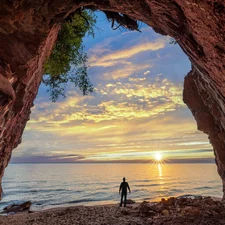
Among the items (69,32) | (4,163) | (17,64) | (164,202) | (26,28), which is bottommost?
(164,202)

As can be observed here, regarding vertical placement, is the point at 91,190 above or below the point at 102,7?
below

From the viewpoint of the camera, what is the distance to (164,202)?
18.2m

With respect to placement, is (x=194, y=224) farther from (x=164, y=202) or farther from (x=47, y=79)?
(x=47, y=79)

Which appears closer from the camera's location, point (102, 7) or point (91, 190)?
point (102, 7)

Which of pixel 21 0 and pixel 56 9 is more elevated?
pixel 56 9

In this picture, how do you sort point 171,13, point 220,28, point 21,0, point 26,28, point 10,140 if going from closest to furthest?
point 220,28 → point 171,13 → point 21,0 → point 26,28 → point 10,140

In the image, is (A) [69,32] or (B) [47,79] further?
(B) [47,79]

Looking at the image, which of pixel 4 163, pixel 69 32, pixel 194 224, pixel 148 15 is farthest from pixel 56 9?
pixel 194 224

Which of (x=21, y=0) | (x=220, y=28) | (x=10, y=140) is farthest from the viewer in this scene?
(x=10, y=140)

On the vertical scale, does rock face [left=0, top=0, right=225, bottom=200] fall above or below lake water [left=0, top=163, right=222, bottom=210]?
above

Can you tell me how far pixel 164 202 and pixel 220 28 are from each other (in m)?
15.9

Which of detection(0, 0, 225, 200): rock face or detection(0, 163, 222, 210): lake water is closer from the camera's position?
detection(0, 0, 225, 200): rock face

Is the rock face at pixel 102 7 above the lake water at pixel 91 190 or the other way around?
above

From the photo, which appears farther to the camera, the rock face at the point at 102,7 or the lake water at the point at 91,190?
the lake water at the point at 91,190
